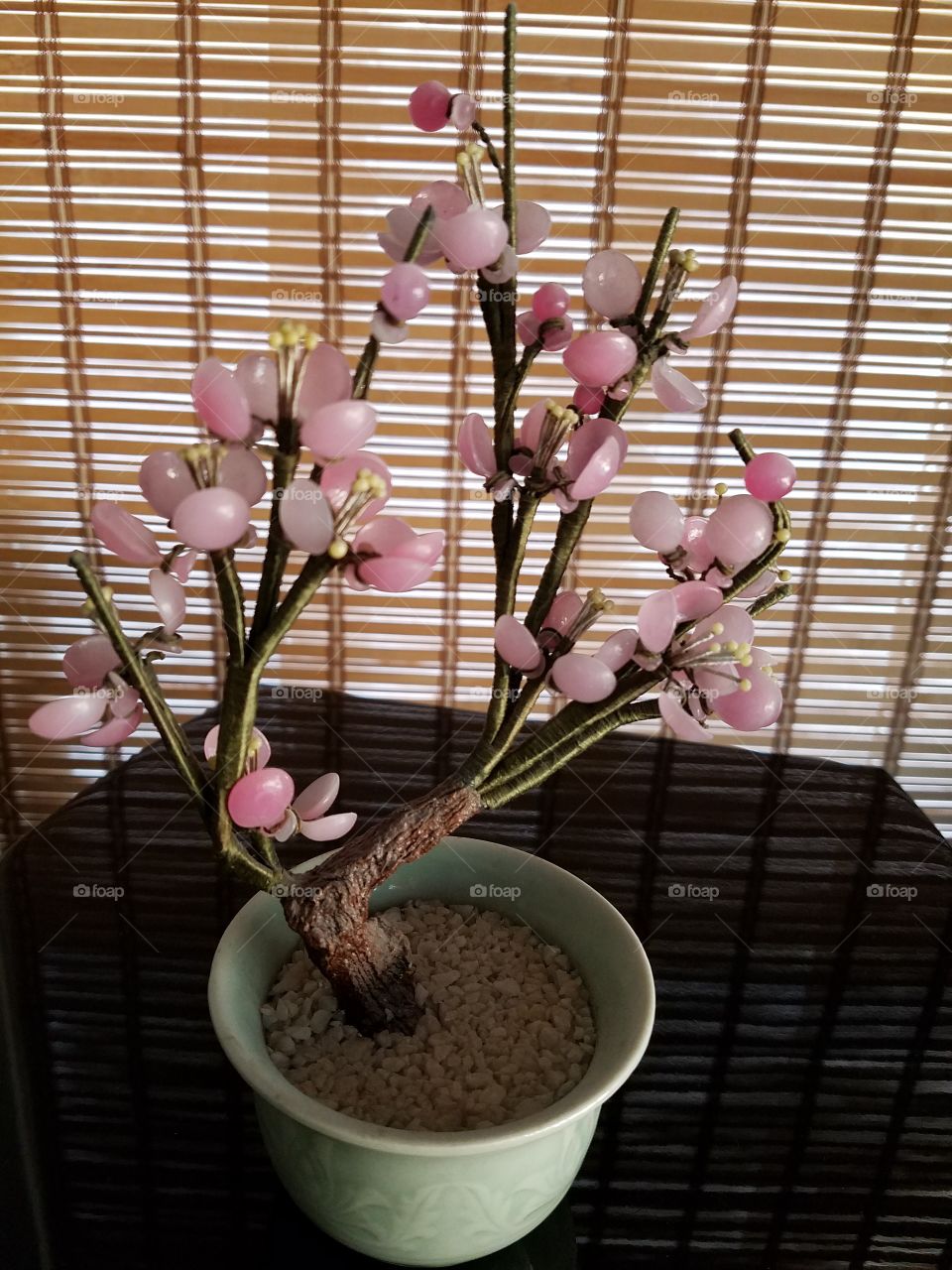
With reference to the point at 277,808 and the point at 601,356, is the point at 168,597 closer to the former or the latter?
the point at 277,808

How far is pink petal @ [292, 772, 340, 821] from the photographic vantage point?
531 mm

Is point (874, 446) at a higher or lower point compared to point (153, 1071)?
higher

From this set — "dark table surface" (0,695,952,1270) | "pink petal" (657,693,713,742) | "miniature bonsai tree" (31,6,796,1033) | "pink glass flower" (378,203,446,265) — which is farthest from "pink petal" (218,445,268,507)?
"dark table surface" (0,695,952,1270)

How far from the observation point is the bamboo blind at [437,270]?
1.31 m

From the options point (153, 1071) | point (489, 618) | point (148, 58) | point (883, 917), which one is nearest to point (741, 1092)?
point (883, 917)

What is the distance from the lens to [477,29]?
1304 mm

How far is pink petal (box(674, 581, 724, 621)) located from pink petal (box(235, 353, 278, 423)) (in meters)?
0.20

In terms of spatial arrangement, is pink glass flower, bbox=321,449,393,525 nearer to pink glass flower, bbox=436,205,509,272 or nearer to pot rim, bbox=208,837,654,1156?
pink glass flower, bbox=436,205,509,272

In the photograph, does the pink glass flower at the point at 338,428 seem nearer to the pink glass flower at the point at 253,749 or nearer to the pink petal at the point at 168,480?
the pink petal at the point at 168,480

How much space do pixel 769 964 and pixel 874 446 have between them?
94cm

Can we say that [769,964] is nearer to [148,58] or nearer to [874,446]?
[874,446]

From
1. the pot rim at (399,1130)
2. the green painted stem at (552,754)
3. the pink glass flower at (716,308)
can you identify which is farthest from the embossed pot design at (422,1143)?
the pink glass flower at (716,308)

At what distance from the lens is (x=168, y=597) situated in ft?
1.48

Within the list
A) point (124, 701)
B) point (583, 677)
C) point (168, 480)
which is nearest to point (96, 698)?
point (124, 701)
